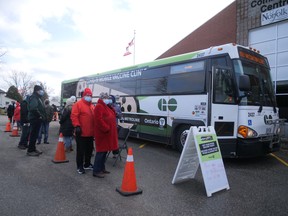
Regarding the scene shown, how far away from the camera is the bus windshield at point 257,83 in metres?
6.79

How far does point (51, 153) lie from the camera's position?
316 inches

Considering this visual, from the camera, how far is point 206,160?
4719mm

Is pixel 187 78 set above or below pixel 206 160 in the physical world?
above

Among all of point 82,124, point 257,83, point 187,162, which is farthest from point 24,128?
point 257,83

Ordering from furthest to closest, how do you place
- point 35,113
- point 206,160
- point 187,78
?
point 187,78 < point 35,113 < point 206,160

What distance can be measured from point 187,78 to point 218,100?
154 cm

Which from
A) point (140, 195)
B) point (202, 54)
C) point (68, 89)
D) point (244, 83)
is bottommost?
point (140, 195)

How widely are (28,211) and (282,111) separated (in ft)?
42.9

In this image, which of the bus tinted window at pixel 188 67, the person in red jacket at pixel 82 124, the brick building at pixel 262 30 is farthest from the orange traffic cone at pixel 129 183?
the brick building at pixel 262 30

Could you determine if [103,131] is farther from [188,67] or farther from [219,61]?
[188,67]

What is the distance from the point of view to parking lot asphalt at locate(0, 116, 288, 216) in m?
3.90

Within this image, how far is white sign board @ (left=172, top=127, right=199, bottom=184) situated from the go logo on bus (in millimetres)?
3227

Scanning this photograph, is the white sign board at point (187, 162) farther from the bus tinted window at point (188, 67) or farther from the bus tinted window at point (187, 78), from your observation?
the bus tinted window at point (188, 67)

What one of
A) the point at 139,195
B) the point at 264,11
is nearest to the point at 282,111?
the point at 264,11
